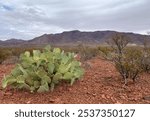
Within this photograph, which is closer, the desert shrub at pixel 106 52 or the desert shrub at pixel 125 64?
the desert shrub at pixel 125 64

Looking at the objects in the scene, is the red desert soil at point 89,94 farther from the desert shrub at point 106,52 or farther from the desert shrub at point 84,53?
the desert shrub at point 84,53

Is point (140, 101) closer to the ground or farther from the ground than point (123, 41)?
closer to the ground

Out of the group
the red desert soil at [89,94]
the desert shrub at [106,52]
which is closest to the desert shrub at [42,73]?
the red desert soil at [89,94]

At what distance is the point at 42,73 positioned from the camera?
599 centimetres

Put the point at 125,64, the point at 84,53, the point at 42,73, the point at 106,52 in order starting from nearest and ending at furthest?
the point at 42,73
the point at 125,64
the point at 106,52
the point at 84,53

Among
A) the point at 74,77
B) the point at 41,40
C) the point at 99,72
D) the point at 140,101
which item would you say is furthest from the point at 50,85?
the point at 41,40

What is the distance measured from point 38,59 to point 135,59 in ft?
10.3

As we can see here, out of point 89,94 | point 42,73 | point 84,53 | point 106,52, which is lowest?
point 89,94

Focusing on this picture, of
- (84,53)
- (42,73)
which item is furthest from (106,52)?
(42,73)

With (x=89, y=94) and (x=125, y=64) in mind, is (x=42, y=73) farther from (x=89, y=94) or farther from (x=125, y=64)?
(x=125, y=64)

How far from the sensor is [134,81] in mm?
7133

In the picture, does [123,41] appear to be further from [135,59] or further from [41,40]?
[41,40]

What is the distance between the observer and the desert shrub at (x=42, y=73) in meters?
6.03

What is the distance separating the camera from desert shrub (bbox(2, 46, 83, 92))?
19.8ft
